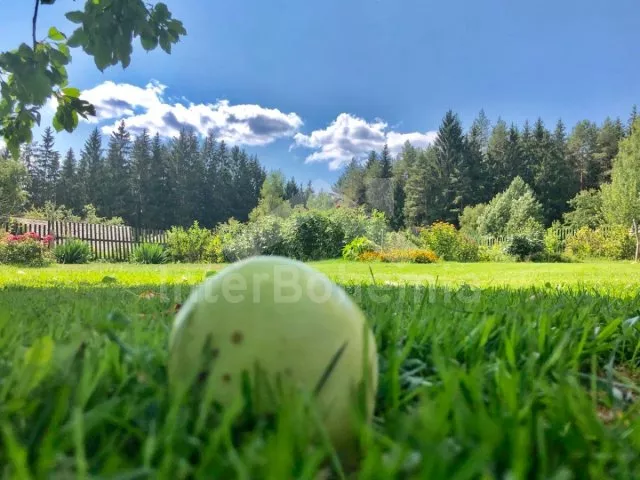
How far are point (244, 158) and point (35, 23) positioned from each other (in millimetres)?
60364

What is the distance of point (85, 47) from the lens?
333 centimetres

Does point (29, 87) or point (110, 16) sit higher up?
point (110, 16)

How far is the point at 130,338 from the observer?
115 cm

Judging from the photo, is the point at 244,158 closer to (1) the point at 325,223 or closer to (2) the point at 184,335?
(1) the point at 325,223

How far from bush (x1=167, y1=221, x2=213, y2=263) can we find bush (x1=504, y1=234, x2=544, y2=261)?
11214mm

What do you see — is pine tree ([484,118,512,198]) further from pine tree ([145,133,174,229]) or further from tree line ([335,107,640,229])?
pine tree ([145,133,174,229])

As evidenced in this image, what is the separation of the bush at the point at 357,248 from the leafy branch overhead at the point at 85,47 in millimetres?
10785

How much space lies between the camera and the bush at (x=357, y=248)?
14.3 m

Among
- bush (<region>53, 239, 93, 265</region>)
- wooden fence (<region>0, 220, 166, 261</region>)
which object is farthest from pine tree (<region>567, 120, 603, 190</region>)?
bush (<region>53, 239, 93, 265</region>)

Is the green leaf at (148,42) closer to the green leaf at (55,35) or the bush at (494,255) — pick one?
the green leaf at (55,35)

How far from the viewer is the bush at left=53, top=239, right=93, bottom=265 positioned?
15.4 meters

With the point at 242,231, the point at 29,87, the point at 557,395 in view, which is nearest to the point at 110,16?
the point at 29,87

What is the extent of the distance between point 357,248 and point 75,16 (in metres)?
11.6

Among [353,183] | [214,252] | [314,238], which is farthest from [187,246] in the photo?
[353,183]
